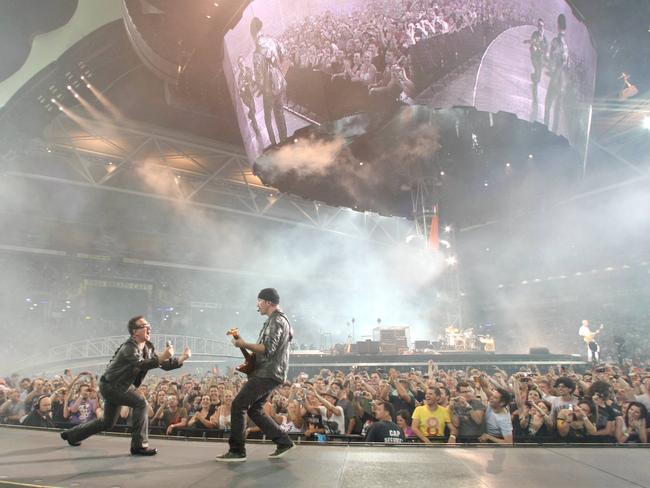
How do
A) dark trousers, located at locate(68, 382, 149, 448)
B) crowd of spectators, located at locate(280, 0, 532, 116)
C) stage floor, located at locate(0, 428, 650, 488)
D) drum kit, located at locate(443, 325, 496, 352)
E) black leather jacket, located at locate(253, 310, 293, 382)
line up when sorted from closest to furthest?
stage floor, located at locate(0, 428, 650, 488) < black leather jacket, located at locate(253, 310, 293, 382) < dark trousers, located at locate(68, 382, 149, 448) < crowd of spectators, located at locate(280, 0, 532, 116) < drum kit, located at locate(443, 325, 496, 352)

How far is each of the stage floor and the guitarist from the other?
0.15 m

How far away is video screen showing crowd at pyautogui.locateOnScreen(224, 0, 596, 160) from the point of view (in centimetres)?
1021

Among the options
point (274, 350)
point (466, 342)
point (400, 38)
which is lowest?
point (466, 342)

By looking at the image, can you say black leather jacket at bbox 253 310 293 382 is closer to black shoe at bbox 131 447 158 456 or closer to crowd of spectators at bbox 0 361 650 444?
black shoe at bbox 131 447 158 456

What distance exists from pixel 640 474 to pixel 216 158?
18029 millimetres

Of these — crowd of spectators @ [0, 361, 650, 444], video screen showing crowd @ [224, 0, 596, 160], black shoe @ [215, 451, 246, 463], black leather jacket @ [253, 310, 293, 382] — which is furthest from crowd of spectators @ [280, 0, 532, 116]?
black shoe @ [215, 451, 246, 463]

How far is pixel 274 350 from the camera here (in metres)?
3.50

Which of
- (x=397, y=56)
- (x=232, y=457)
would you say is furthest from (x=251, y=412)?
(x=397, y=56)

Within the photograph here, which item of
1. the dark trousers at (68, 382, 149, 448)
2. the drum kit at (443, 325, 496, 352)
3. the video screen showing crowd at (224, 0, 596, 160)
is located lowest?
the dark trousers at (68, 382, 149, 448)

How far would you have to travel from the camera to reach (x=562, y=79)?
11.5m

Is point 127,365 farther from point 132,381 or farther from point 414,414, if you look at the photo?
point 414,414

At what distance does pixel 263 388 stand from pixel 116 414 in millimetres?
1488

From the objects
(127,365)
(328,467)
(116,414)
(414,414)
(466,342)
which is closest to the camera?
(328,467)

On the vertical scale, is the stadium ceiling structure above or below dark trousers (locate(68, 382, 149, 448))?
above
